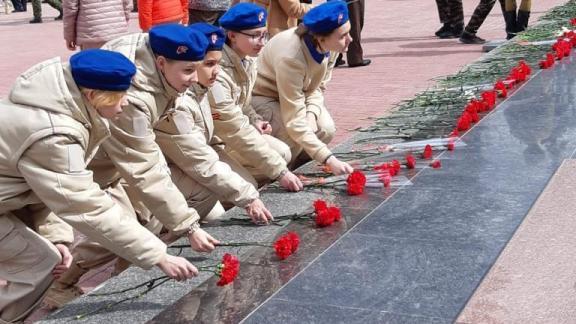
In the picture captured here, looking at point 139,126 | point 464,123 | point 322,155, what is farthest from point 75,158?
point 464,123

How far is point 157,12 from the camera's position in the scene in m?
6.39

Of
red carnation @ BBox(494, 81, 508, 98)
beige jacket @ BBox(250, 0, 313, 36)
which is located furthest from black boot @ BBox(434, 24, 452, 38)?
red carnation @ BBox(494, 81, 508, 98)

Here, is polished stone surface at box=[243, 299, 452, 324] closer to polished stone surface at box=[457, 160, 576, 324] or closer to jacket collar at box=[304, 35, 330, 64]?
polished stone surface at box=[457, 160, 576, 324]

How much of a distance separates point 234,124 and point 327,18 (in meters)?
0.68

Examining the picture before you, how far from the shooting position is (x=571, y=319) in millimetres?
2854

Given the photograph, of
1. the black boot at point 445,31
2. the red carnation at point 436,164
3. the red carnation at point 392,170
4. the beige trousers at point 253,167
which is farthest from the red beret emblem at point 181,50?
the black boot at point 445,31

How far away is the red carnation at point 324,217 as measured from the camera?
377 cm

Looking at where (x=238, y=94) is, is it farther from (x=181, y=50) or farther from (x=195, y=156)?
(x=181, y=50)

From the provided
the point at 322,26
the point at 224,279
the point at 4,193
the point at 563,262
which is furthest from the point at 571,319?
the point at 322,26

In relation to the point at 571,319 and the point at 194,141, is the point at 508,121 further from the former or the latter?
the point at 571,319

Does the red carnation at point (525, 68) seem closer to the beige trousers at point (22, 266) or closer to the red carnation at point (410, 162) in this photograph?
the red carnation at point (410, 162)

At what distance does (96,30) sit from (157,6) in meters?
0.56

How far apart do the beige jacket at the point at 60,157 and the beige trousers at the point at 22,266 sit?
0.20m

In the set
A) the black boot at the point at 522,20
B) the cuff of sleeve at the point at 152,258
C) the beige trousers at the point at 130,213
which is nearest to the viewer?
the cuff of sleeve at the point at 152,258
